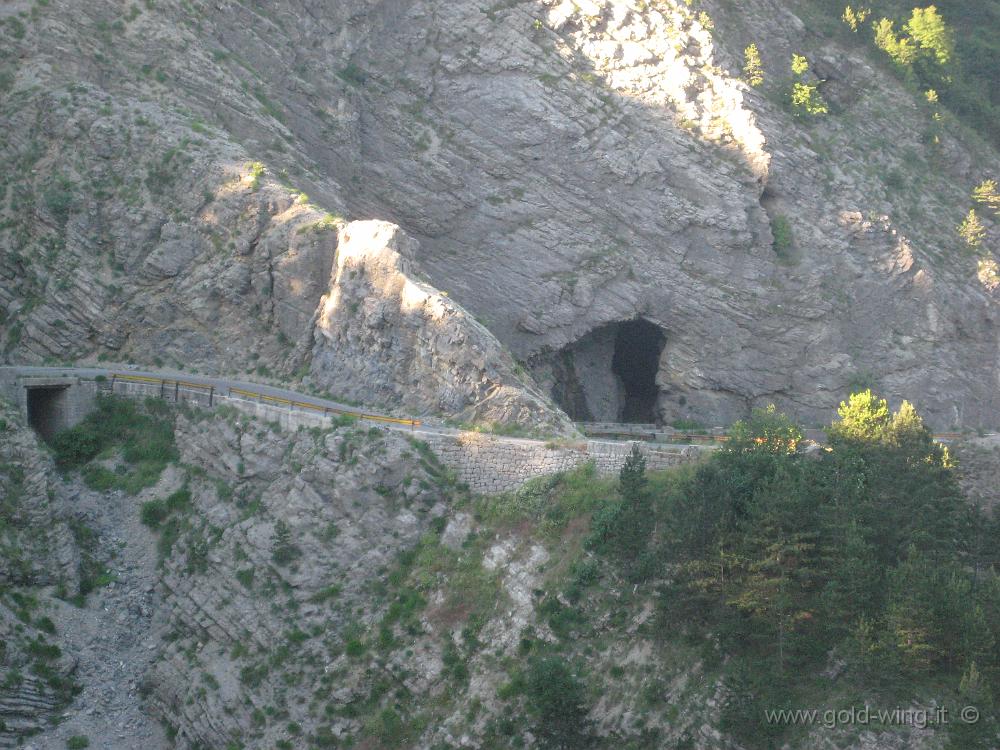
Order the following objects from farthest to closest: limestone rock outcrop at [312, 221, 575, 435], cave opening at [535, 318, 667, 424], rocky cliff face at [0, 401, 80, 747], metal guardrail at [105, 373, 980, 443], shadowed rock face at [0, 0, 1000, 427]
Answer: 1. cave opening at [535, 318, 667, 424]
2. shadowed rock face at [0, 0, 1000, 427]
3. metal guardrail at [105, 373, 980, 443]
4. limestone rock outcrop at [312, 221, 575, 435]
5. rocky cliff face at [0, 401, 80, 747]

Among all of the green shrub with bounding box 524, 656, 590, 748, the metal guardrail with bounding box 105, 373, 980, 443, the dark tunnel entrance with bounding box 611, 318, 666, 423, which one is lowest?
the green shrub with bounding box 524, 656, 590, 748

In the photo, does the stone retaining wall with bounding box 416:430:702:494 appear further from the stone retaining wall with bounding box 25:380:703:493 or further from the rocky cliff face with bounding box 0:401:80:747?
the rocky cliff face with bounding box 0:401:80:747

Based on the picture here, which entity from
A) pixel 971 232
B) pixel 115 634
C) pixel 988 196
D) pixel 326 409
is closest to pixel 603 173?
pixel 971 232

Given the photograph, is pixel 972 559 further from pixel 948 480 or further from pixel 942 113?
pixel 942 113

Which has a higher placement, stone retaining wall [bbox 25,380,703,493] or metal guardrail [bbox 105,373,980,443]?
metal guardrail [bbox 105,373,980,443]

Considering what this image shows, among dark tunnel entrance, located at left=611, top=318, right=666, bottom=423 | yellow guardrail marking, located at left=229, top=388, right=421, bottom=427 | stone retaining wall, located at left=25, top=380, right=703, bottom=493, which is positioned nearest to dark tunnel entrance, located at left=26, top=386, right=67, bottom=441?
yellow guardrail marking, located at left=229, top=388, right=421, bottom=427

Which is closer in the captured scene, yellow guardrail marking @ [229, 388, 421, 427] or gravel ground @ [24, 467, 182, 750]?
gravel ground @ [24, 467, 182, 750]

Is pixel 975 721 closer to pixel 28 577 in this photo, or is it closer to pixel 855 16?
pixel 28 577
